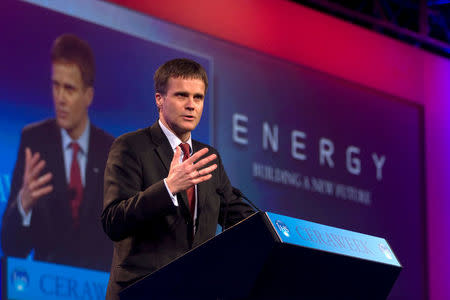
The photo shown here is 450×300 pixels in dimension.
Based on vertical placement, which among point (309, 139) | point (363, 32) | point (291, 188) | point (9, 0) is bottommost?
point (291, 188)

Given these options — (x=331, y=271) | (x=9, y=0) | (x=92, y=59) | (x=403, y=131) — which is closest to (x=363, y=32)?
(x=403, y=131)

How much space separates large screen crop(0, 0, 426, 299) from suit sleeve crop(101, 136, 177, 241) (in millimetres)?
2035

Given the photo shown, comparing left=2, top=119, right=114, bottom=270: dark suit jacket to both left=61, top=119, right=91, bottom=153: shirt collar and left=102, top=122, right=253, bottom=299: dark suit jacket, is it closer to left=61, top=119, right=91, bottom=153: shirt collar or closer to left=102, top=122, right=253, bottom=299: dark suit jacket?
left=61, top=119, right=91, bottom=153: shirt collar

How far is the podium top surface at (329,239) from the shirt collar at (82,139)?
266 centimetres

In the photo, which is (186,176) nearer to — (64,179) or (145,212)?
(145,212)

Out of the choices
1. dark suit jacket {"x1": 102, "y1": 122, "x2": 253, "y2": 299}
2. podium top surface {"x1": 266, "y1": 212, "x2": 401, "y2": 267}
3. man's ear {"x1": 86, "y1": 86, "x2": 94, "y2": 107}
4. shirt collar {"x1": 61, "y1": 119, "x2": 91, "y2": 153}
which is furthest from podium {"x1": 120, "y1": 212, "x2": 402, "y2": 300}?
man's ear {"x1": 86, "y1": 86, "x2": 94, "y2": 107}

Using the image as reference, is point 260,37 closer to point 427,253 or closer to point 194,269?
point 427,253

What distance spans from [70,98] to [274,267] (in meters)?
2.86

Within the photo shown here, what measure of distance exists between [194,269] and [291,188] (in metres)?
3.87

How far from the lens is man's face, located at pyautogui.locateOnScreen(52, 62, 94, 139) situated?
175 inches

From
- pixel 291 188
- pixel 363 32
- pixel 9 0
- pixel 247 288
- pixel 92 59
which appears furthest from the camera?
pixel 363 32

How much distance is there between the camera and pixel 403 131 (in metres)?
6.86

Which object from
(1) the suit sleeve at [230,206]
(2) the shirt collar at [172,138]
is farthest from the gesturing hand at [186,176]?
(1) the suit sleeve at [230,206]

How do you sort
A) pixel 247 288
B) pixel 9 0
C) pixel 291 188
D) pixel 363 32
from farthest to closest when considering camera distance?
pixel 363 32 < pixel 291 188 < pixel 9 0 < pixel 247 288
